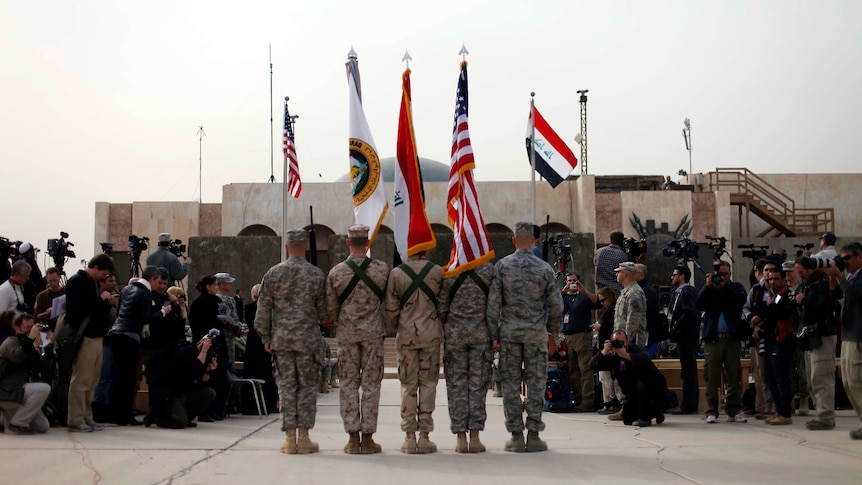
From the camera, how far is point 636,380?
1096 centimetres

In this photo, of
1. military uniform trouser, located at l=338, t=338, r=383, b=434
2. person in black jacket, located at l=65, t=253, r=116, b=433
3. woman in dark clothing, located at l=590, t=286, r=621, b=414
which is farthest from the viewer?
woman in dark clothing, located at l=590, t=286, r=621, b=414

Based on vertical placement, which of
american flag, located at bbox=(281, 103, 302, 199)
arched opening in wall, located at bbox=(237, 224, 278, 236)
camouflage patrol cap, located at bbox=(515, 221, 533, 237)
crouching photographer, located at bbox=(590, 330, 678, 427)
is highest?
american flag, located at bbox=(281, 103, 302, 199)

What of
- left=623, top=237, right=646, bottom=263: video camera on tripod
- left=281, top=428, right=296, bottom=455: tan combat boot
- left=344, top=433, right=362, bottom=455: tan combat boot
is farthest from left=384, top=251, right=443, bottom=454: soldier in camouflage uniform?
left=623, top=237, right=646, bottom=263: video camera on tripod

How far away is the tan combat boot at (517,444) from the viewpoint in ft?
28.5

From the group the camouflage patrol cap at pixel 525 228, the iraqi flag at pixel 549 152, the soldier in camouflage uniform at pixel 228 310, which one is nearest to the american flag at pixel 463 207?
the camouflage patrol cap at pixel 525 228

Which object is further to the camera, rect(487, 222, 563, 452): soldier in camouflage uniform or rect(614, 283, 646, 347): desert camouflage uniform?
rect(614, 283, 646, 347): desert camouflage uniform

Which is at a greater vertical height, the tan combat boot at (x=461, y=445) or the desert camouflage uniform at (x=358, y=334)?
the desert camouflage uniform at (x=358, y=334)

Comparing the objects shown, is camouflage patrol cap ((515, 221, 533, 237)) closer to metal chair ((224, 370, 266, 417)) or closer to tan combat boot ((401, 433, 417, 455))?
tan combat boot ((401, 433, 417, 455))

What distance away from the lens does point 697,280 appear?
34.2 m

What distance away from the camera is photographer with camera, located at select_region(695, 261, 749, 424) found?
1126 cm

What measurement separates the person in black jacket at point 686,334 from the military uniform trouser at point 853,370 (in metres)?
2.43

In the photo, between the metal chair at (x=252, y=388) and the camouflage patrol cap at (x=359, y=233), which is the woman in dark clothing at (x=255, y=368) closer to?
the metal chair at (x=252, y=388)

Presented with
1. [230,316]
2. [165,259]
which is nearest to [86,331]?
[230,316]

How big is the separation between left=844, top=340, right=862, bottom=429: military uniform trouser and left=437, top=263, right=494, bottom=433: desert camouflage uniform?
11.2 ft
